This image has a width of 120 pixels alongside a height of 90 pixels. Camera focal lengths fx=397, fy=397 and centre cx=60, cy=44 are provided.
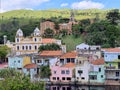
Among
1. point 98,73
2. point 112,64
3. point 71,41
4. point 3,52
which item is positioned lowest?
point 98,73

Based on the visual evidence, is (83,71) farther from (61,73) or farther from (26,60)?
(26,60)

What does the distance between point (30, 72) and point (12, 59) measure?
2.98 m

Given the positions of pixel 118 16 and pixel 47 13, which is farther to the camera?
pixel 47 13

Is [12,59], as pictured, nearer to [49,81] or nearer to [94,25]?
[49,81]

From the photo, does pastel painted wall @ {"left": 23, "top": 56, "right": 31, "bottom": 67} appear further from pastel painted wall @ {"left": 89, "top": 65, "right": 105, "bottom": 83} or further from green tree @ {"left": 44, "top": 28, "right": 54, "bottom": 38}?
green tree @ {"left": 44, "top": 28, "right": 54, "bottom": 38}

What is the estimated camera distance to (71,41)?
50531mm

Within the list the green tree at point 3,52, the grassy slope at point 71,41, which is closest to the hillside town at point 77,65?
the green tree at point 3,52

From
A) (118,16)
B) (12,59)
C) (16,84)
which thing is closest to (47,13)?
(118,16)

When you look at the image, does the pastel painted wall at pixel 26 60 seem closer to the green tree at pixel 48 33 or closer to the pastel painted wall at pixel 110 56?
the pastel painted wall at pixel 110 56

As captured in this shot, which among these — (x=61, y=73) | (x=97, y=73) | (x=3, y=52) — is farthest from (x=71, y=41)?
(x=97, y=73)

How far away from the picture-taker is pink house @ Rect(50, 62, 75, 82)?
33.8m

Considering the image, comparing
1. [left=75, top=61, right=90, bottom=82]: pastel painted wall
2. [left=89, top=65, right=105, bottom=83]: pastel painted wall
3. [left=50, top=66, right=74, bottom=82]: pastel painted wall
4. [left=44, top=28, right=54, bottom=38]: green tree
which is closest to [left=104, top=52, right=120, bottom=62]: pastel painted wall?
[left=89, top=65, right=105, bottom=83]: pastel painted wall

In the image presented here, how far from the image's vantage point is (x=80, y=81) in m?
33.2

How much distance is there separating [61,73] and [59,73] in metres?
0.17
